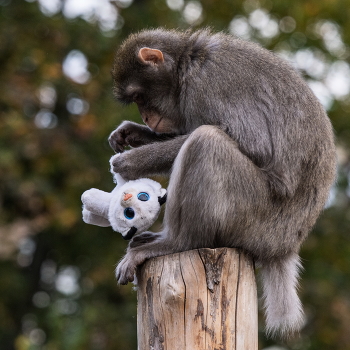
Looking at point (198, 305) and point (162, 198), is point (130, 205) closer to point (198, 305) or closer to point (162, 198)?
point (162, 198)

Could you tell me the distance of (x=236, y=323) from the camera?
13.3 ft

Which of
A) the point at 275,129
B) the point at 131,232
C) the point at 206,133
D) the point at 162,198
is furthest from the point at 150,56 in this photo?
the point at 131,232

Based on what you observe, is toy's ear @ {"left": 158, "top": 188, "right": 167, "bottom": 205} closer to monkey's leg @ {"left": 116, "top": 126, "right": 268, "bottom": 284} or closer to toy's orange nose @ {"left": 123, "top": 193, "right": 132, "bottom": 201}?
monkey's leg @ {"left": 116, "top": 126, "right": 268, "bottom": 284}

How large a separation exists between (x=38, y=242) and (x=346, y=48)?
677cm

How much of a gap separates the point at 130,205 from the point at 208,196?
1.72 ft

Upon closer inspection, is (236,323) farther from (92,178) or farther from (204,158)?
(92,178)

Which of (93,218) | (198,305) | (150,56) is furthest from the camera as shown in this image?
(150,56)

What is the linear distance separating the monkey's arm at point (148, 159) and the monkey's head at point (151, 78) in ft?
1.07

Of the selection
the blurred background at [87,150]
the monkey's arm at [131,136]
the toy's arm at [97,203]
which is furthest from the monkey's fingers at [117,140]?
the blurred background at [87,150]

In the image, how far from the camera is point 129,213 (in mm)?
4246

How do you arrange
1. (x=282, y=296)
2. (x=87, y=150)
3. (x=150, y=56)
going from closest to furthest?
(x=282, y=296) → (x=150, y=56) → (x=87, y=150)

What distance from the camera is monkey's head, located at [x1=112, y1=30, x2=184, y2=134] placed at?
504cm

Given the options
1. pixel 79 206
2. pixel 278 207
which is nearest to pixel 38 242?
pixel 79 206

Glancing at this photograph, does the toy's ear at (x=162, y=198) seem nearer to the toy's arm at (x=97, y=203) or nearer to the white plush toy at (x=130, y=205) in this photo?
the white plush toy at (x=130, y=205)
